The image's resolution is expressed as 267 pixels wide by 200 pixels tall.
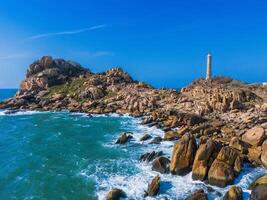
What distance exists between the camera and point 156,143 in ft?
169

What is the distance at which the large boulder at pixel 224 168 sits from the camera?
3186cm

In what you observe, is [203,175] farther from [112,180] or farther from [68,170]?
[68,170]

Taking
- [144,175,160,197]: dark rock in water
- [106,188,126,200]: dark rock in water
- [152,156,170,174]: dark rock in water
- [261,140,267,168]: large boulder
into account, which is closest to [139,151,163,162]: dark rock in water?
[152,156,170,174]: dark rock in water

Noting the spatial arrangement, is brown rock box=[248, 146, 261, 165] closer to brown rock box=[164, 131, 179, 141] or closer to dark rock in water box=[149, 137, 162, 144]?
brown rock box=[164, 131, 179, 141]

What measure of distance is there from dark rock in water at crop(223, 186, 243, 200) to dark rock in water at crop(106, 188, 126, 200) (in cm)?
998

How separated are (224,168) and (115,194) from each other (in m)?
12.0

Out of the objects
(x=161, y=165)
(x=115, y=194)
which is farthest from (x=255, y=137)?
(x=115, y=194)

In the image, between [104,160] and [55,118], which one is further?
[55,118]

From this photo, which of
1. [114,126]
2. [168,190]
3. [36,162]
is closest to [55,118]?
[114,126]

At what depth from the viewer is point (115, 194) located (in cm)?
3005

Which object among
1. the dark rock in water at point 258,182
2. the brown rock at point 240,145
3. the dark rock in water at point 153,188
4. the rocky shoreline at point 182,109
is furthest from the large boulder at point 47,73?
the dark rock in water at point 258,182

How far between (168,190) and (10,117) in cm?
7659

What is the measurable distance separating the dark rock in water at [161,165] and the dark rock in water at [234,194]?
9401mm

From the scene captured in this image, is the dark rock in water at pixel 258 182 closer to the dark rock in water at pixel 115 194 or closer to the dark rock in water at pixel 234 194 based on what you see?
the dark rock in water at pixel 234 194
